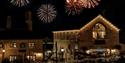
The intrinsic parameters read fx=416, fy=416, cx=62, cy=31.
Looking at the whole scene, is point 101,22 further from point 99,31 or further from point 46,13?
point 46,13

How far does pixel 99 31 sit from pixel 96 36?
3.46 ft

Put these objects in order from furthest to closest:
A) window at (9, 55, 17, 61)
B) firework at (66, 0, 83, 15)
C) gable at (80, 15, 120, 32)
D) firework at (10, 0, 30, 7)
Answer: window at (9, 55, 17, 61) < gable at (80, 15, 120, 32) < firework at (66, 0, 83, 15) < firework at (10, 0, 30, 7)

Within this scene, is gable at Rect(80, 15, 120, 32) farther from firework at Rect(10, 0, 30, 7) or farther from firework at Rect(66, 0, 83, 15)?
firework at Rect(10, 0, 30, 7)

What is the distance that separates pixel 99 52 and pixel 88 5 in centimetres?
843

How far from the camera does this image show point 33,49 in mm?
66750

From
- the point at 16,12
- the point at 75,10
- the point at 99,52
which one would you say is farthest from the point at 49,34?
the point at 75,10

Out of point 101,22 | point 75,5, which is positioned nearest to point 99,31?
point 101,22

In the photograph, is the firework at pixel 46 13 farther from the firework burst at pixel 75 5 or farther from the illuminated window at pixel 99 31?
the illuminated window at pixel 99 31

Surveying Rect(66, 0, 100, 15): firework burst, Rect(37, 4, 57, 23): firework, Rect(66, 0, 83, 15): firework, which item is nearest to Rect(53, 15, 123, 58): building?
Rect(37, 4, 57, 23): firework

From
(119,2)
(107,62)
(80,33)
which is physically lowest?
(107,62)

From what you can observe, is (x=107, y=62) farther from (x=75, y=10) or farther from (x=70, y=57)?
(x=75, y=10)

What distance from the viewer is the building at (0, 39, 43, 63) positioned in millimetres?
65875

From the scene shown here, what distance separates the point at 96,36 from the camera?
211 ft

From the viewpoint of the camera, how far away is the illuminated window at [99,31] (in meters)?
64.4
